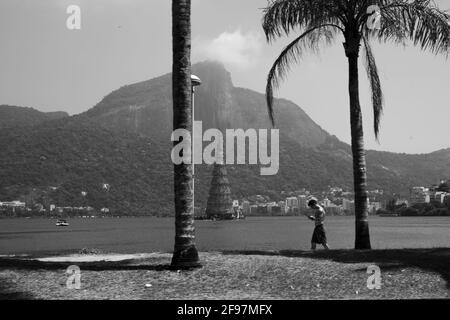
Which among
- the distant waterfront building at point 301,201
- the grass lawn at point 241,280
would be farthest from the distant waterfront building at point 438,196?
the grass lawn at point 241,280

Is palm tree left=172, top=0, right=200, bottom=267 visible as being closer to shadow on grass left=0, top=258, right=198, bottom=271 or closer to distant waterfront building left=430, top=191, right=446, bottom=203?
shadow on grass left=0, top=258, right=198, bottom=271

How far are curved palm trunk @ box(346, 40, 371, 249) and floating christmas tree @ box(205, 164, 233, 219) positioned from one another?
457 feet

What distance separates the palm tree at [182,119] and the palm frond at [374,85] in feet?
24.2

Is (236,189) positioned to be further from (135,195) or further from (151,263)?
(151,263)

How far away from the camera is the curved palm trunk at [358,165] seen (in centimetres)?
1526

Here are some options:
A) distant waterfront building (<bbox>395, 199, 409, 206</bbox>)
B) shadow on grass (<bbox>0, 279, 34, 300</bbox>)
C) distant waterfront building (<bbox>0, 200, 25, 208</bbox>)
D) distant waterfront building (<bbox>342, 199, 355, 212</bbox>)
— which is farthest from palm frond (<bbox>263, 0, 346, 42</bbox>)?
distant waterfront building (<bbox>342, 199, 355, 212</bbox>)

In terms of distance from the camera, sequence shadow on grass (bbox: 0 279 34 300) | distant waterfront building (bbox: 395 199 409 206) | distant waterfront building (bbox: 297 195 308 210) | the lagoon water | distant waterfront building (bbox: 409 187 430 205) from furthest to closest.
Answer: distant waterfront building (bbox: 395 199 409 206) → distant waterfront building (bbox: 409 187 430 205) → distant waterfront building (bbox: 297 195 308 210) → the lagoon water → shadow on grass (bbox: 0 279 34 300)

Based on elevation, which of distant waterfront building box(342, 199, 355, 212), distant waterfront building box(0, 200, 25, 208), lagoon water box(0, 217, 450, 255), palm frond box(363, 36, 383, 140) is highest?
palm frond box(363, 36, 383, 140)

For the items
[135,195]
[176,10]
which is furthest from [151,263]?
[135,195]

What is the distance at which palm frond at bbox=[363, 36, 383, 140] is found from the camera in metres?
17.1

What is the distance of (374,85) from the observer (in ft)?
56.2

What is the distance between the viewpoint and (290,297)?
904 cm

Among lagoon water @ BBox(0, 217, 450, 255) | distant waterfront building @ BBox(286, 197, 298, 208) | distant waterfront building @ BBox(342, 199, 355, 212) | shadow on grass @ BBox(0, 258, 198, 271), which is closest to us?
shadow on grass @ BBox(0, 258, 198, 271)
